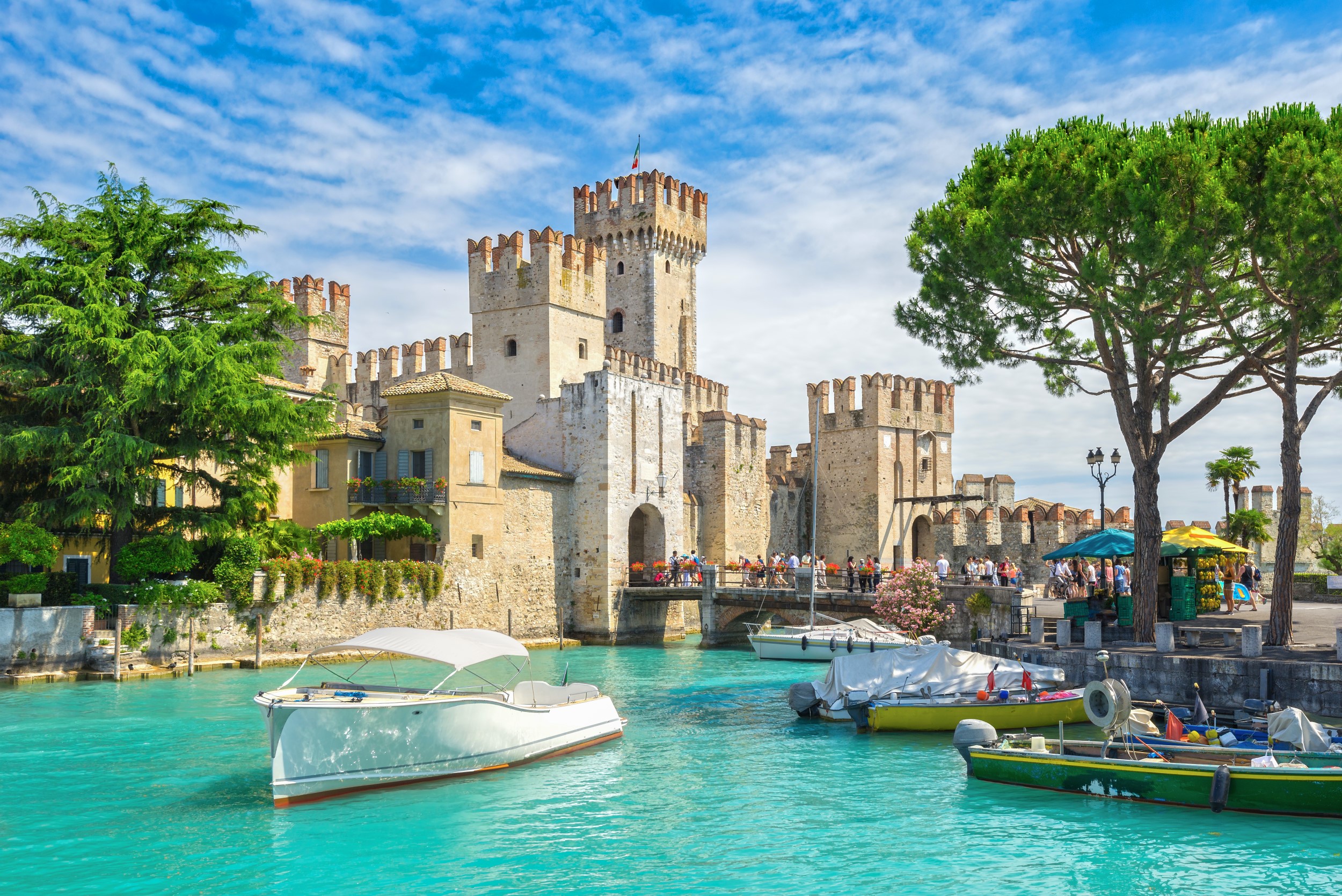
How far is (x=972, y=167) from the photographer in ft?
67.4

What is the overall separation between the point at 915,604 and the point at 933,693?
35.2 feet

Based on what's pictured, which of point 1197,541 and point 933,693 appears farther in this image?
point 1197,541

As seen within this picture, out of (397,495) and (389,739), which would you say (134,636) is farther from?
(389,739)

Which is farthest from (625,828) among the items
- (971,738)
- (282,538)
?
(282,538)

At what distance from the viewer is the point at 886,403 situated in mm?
44031

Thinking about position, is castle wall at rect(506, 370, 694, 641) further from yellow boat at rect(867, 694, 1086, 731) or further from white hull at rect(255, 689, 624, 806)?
white hull at rect(255, 689, 624, 806)

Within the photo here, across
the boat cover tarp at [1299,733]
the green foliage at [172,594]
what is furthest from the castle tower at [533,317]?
the boat cover tarp at [1299,733]

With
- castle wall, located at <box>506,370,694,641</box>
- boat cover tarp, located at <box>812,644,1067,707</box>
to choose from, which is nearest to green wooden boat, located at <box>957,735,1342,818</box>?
boat cover tarp, located at <box>812,644,1067,707</box>

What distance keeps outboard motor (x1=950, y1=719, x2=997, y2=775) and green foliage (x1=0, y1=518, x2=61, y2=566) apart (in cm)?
1878

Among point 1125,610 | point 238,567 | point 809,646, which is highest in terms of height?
point 238,567

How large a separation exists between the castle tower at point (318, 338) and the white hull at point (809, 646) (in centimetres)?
2007

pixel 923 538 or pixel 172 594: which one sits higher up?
pixel 923 538

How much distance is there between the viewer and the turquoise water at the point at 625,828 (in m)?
10.2

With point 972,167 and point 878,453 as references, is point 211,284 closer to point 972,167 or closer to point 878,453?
point 972,167
